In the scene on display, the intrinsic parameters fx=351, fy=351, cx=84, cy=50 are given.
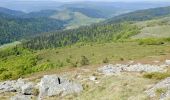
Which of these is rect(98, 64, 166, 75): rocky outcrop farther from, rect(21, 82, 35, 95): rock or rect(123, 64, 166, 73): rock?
rect(21, 82, 35, 95): rock

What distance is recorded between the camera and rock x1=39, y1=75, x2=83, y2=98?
1663 inches

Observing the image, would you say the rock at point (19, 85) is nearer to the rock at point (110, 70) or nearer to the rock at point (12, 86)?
the rock at point (12, 86)

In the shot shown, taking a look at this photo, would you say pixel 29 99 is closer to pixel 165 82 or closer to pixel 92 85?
pixel 92 85

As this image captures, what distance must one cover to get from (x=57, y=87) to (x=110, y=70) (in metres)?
13.1

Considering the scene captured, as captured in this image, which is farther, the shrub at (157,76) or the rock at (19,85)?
the rock at (19,85)

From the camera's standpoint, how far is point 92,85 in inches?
1734

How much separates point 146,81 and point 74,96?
350 inches

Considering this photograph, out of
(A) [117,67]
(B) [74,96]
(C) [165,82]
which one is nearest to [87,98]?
(B) [74,96]

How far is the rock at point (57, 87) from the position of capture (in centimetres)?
4225

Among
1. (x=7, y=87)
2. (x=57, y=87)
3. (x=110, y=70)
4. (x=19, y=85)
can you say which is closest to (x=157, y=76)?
(x=110, y=70)

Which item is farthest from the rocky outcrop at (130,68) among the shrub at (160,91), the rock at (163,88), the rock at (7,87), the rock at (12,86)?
the shrub at (160,91)

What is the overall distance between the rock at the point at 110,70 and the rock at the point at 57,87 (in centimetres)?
968

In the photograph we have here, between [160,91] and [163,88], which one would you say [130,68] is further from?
[160,91]

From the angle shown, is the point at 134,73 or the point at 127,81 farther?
the point at 134,73
